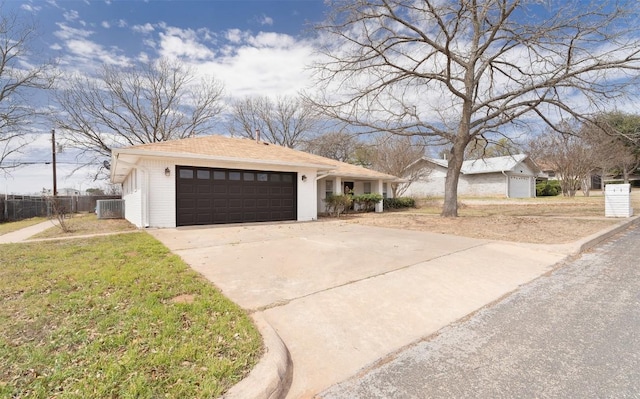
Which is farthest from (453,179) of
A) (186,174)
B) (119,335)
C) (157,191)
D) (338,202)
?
(119,335)

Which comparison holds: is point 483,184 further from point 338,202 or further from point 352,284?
point 352,284

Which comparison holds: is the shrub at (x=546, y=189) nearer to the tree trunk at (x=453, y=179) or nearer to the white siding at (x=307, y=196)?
the tree trunk at (x=453, y=179)

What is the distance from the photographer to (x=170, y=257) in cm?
583

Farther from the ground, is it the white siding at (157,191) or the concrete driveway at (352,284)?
the white siding at (157,191)

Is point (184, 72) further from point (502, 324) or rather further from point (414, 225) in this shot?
point (502, 324)

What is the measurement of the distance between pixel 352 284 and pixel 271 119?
29.7m

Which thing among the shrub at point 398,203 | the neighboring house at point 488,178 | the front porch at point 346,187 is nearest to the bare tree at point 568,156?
the neighboring house at point 488,178

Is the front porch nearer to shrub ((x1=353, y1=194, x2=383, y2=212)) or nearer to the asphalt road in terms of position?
shrub ((x1=353, y1=194, x2=383, y2=212))

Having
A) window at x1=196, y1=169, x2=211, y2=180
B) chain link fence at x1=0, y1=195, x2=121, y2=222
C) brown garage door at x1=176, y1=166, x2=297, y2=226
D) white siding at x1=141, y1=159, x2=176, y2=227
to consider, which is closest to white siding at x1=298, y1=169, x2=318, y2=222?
brown garage door at x1=176, y1=166, x2=297, y2=226

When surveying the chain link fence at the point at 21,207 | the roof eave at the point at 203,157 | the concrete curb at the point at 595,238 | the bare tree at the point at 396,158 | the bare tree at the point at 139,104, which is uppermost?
the bare tree at the point at 139,104

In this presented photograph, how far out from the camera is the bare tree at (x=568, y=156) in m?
24.4

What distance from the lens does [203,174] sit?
11.4 meters

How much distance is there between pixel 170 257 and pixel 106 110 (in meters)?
25.1

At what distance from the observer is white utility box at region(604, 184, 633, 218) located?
12.4 meters
